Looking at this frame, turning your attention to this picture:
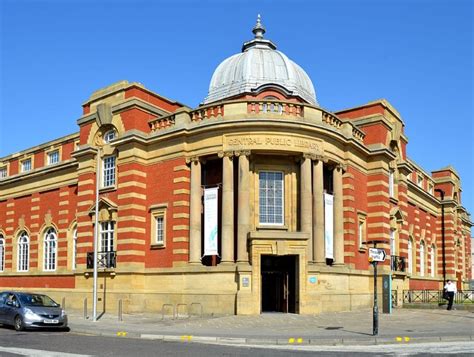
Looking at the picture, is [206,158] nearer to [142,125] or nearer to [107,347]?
[142,125]

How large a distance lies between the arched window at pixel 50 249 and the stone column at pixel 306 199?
18.6m

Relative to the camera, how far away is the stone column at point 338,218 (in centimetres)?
3116

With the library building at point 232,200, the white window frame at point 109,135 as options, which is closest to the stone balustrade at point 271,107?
the library building at point 232,200

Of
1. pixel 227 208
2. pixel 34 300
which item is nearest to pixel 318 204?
pixel 227 208

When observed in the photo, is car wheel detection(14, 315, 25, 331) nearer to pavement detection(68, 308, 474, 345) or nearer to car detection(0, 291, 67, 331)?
car detection(0, 291, 67, 331)

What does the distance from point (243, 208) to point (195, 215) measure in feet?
9.46

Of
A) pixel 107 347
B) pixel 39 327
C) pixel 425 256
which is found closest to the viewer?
pixel 107 347

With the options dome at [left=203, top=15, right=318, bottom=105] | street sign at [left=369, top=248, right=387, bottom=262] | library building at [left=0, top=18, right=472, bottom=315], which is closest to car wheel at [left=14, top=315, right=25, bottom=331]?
library building at [left=0, top=18, right=472, bottom=315]

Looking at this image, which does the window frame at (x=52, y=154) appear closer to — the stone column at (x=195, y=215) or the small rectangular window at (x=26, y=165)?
the small rectangular window at (x=26, y=165)

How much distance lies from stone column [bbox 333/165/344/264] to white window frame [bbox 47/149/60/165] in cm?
2009

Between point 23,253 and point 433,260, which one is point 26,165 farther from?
point 433,260

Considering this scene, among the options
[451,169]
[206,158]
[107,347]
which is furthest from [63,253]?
[451,169]

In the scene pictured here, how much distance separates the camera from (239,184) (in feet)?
94.0

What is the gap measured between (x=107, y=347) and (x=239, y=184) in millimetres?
Result: 13480
